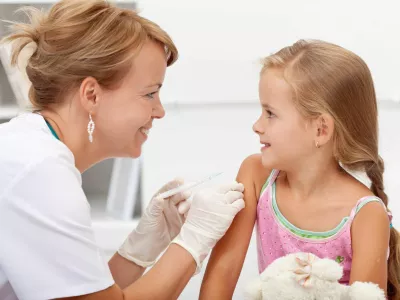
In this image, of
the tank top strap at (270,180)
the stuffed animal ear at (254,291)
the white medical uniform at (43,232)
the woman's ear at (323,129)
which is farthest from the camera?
the tank top strap at (270,180)

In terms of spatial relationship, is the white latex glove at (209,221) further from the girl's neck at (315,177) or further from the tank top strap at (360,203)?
the tank top strap at (360,203)

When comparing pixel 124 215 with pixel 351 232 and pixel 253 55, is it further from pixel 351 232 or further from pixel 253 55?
pixel 351 232

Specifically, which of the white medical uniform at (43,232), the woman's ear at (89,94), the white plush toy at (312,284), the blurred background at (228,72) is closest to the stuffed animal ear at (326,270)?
the white plush toy at (312,284)

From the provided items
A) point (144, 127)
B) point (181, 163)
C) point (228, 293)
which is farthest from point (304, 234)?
point (181, 163)

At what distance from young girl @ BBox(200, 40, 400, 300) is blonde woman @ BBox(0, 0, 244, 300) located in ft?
0.29

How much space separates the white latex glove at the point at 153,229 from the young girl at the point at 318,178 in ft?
0.68

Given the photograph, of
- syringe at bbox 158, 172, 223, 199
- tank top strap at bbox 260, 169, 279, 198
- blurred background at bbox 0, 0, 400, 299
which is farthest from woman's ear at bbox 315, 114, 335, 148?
blurred background at bbox 0, 0, 400, 299

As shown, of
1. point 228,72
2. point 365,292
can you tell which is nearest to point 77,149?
point 365,292

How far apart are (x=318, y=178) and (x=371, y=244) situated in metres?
0.22

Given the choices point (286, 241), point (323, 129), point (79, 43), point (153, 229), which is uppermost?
point (79, 43)

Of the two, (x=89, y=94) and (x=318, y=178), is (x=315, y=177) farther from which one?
(x=89, y=94)

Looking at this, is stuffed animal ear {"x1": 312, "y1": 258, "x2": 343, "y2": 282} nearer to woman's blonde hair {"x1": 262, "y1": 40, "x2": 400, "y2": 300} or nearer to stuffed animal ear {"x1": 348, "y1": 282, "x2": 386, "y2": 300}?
stuffed animal ear {"x1": 348, "y1": 282, "x2": 386, "y2": 300}

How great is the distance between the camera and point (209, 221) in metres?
1.57

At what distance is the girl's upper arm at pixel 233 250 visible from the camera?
61.6 inches
